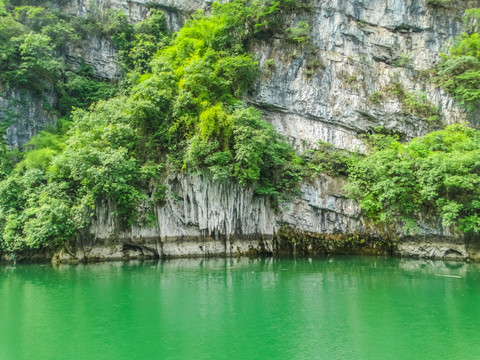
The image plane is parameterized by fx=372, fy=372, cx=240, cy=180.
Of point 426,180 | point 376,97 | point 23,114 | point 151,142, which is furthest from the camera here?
point 376,97

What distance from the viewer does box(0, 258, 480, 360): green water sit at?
745 cm

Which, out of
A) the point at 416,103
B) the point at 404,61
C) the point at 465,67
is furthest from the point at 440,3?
the point at 416,103

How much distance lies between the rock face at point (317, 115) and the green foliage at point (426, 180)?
1036 mm

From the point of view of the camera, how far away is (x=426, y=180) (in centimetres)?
1722

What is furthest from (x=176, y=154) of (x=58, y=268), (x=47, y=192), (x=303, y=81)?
(x=303, y=81)

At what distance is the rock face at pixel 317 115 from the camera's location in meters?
18.8

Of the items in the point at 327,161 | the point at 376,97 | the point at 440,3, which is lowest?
the point at 327,161

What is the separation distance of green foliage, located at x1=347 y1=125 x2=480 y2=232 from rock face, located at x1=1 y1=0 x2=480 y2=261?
1.04 meters

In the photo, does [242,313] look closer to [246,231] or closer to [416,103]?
[246,231]

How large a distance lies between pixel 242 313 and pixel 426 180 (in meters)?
11.9

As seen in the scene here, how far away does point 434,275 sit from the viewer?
14.4 m

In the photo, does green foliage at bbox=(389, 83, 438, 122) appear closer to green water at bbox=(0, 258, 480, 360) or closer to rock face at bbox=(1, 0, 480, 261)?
rock face at bbox=(1, 0, 480, 261)

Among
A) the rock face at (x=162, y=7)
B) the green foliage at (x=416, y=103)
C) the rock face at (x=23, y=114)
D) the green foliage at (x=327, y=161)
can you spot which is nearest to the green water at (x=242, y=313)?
the green foliage at (x=327, y=161)

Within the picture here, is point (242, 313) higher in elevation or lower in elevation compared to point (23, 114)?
lower
